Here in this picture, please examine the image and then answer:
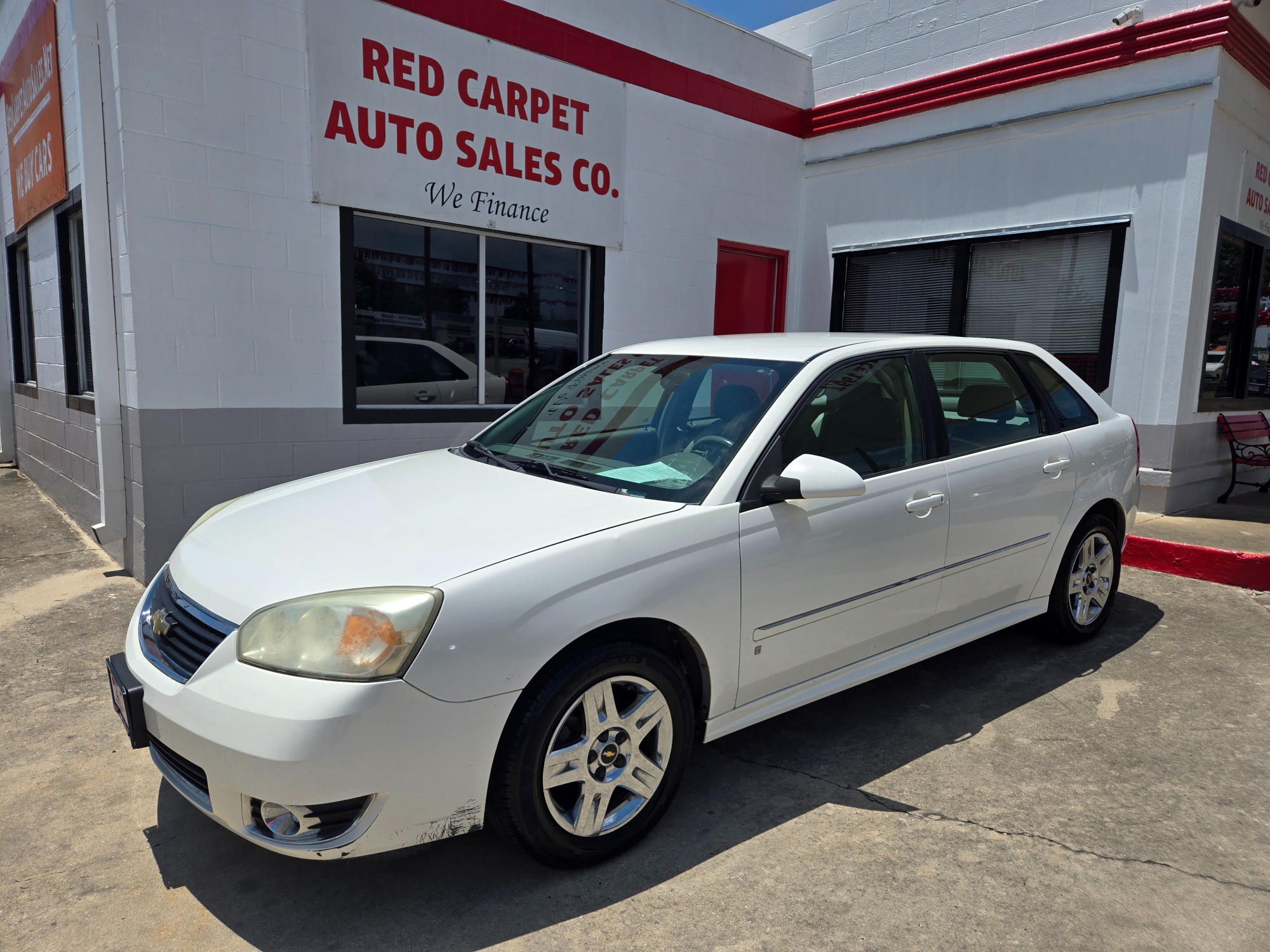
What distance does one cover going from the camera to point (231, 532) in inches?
118

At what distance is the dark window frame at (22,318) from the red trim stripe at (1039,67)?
8134 millimetres

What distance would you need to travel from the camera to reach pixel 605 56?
24.9 feet

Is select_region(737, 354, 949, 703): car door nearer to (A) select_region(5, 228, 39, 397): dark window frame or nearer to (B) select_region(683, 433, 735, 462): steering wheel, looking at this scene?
(B) select_region(683, 433, 735, 462): steering wheel

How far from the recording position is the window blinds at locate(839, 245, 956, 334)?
8.68m

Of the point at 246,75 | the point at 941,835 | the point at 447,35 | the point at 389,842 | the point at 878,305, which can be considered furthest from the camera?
the point at 878,305

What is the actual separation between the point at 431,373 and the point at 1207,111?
257 inches

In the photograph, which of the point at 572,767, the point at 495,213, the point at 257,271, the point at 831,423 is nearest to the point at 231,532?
the point at 572,767

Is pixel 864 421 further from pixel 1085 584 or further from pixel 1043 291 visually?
pixel 1043 291

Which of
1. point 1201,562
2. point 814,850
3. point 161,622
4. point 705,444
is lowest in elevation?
point 814,850

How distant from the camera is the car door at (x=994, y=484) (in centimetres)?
366

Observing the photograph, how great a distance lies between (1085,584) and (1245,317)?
574cm

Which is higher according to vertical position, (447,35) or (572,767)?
(447,35)

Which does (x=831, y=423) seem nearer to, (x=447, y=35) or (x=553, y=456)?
(x=553, y=456)

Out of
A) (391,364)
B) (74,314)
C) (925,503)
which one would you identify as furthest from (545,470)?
(74,314)
